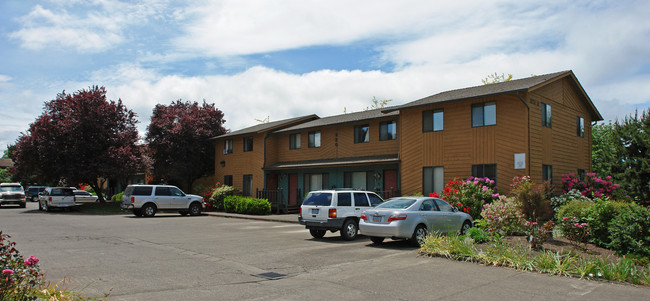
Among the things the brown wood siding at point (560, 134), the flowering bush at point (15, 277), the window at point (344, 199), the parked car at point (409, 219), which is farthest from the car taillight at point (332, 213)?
the flowering bush at point (15, 277)

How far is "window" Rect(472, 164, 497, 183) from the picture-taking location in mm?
19622

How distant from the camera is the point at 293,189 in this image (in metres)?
30.8

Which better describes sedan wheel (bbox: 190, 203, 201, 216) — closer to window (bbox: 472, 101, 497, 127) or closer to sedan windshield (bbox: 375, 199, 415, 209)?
window (bbox: 472, 101, 497, 127)

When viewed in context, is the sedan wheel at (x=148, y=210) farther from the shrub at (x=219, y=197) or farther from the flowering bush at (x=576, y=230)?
the flowering bush at (x=576, y=230)

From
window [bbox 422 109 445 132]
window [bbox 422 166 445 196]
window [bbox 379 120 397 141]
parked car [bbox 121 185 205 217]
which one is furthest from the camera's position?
parked car [bbox 121 185 205 217]

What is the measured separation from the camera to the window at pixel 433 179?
21359mm

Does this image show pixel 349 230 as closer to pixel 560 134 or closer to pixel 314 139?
pixel 560 134

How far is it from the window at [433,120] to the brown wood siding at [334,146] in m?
2.66

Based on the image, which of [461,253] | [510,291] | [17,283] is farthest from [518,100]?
[17,283]

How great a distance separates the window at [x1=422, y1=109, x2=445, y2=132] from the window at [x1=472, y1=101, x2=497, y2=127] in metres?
1.53

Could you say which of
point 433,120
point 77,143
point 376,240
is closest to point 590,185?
point 433,120

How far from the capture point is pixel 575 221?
11.9m

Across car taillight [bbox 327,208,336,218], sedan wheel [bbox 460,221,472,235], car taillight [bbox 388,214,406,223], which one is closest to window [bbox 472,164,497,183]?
sedan wheel [bbox 460,221,472,235]

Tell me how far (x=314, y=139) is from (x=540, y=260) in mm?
21030
